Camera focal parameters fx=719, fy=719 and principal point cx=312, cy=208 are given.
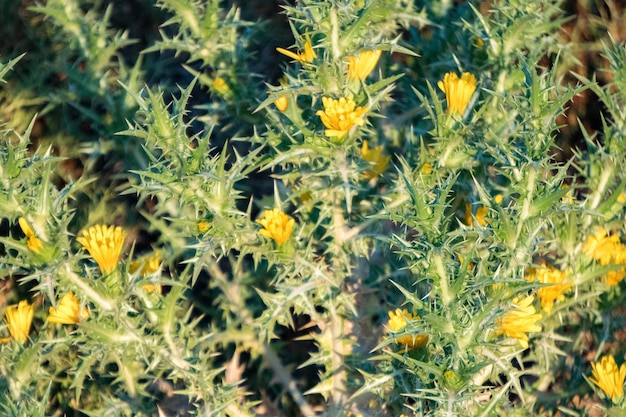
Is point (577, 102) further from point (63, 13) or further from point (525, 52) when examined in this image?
point (63, 13)

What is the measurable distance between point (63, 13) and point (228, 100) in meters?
0.61

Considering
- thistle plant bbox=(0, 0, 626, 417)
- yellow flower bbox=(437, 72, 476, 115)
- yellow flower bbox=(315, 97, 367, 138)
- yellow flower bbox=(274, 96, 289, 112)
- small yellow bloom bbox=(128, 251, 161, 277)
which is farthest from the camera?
small yellow bloom bbox=(128, 251, 161, 277)

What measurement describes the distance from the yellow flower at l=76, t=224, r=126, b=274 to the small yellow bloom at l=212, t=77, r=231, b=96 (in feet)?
2.09

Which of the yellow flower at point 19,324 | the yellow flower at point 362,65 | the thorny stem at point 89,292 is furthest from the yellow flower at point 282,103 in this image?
the yellow flower at point 19,324

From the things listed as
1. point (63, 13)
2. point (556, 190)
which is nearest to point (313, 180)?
point (556, 190)

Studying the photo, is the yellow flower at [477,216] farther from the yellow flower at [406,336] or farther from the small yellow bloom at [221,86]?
the small yellow bloom at [221,86]

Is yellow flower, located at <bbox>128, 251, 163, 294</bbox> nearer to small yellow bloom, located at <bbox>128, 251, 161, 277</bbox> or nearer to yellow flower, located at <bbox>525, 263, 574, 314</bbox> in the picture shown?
small yellow bloom, located at <bbox>128, 251, 161, 277</bbox>

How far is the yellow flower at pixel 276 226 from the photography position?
1864 millimetres

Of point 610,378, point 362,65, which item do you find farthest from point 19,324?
point 610,378

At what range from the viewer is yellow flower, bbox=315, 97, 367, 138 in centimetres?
179

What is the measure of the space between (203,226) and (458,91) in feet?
2.48

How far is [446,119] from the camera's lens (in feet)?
6.27

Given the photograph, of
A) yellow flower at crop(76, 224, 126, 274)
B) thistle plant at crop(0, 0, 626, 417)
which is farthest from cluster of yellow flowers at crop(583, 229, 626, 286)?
yellow flower at crop(76, 224, 126, 274)

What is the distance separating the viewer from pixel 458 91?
1904 millimetres
